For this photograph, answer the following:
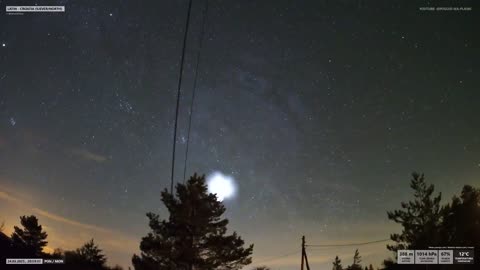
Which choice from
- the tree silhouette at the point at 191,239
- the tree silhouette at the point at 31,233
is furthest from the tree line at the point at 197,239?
the tree silhouette at the point at 31,233

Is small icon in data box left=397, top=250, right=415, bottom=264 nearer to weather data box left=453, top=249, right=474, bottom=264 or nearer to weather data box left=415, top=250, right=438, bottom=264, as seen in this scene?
weather data box left=415, top=250, right=438, bottom=264

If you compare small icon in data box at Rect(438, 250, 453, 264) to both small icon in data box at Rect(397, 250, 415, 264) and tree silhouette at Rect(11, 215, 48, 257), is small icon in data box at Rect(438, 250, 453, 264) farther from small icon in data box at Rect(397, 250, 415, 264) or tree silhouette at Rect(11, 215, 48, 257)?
tree silhouette at Rect(11, 215, 48, 257)

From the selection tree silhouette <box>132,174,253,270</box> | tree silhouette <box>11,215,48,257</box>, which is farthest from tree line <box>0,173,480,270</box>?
tree silhouette <box>11,215,48,257</box>

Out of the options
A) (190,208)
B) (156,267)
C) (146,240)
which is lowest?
(156,267)

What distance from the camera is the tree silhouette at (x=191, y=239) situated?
94.6ft

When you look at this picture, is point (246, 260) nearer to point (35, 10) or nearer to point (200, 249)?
point (200, 249)

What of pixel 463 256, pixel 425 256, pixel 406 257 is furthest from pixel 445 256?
pixel 406 257

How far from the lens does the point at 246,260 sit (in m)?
31.1

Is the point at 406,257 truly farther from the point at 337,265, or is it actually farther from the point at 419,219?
the point at 337,265

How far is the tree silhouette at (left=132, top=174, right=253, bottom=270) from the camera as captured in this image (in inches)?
1135

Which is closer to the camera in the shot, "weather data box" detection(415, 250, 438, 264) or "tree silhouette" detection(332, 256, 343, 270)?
"weather data box" detection(415, 250, 438, 264)

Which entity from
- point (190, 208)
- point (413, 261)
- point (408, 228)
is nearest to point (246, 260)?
point (190, 208)

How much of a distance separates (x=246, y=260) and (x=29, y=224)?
41828 mm

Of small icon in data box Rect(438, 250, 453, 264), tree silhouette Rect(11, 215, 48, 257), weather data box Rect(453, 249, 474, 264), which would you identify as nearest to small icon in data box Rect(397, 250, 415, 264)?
small icon in data box Rect(438, 250, 453, 264)
